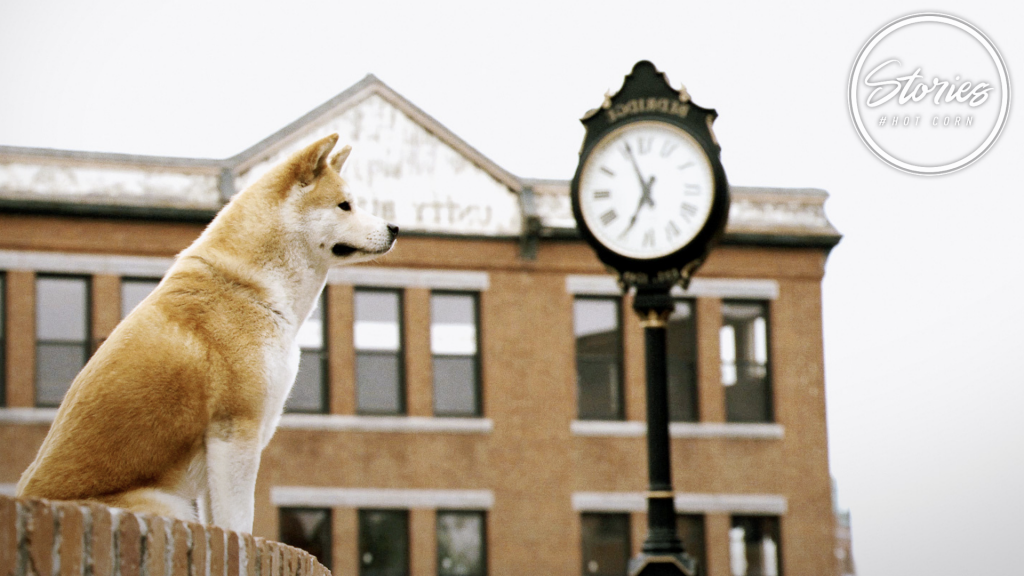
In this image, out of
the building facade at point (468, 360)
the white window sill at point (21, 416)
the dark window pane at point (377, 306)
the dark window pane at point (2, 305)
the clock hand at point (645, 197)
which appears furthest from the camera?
the dark window pane at point (377, 306)

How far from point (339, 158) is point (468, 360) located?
18.6m

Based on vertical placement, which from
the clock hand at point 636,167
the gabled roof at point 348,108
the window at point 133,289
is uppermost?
the gabled roof at point 348,108

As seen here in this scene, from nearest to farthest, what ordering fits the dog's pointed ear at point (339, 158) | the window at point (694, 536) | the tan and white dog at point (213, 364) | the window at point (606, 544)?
the tan and white dog at point (213, 364)
the dog's pointed ear at point (339, 158)
the window at point (606, 544)
the window at point (694, 536)

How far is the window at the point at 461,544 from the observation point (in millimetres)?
22078

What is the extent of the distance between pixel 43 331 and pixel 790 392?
41.4 ft

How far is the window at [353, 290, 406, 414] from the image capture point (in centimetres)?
2239

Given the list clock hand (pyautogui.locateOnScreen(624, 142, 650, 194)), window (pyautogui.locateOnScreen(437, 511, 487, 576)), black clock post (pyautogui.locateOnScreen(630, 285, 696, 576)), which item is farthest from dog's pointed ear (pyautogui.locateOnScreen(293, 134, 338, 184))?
window (pyautogui.locateOnScreen(437, 511, 487, 576))

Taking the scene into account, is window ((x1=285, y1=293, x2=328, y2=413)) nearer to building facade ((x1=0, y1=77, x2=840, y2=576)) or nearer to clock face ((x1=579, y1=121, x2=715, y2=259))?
building facade ((x1=0, y1=77, x2=840, y2=576))

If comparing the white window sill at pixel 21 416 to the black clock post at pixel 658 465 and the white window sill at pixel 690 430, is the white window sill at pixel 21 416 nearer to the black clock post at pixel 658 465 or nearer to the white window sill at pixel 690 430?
the white window sill at pixel 690 430

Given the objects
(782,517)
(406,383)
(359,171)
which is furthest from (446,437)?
(782,517)

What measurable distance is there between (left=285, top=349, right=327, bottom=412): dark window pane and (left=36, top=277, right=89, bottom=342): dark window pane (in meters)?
3.40

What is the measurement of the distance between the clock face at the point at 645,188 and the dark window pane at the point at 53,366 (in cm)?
1271

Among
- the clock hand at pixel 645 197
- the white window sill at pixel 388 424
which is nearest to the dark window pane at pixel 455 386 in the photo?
the white window sill at pixel 388 424

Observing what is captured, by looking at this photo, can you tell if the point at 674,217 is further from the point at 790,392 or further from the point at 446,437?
the point at 790,392
